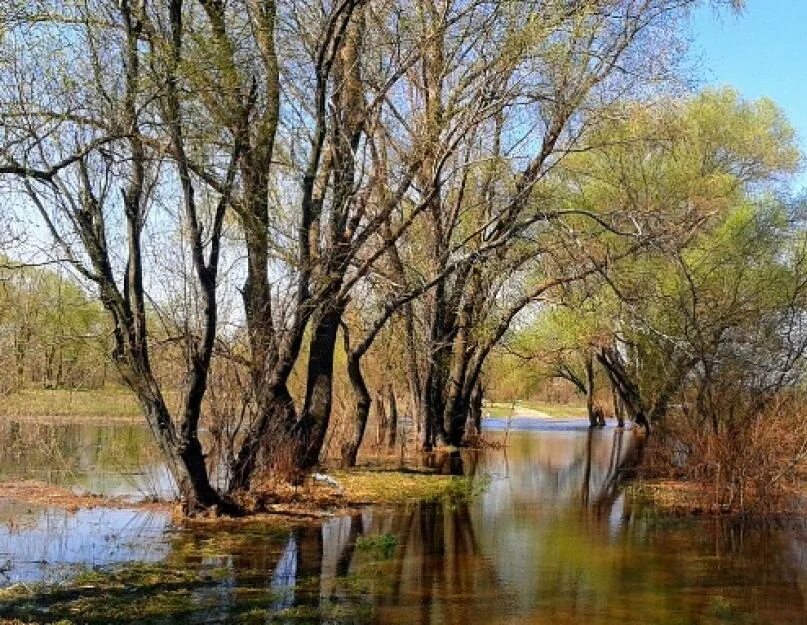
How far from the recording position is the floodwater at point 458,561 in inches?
299

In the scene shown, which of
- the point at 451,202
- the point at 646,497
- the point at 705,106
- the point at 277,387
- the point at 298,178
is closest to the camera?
the point at 277,387

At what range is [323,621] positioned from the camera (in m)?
7.00

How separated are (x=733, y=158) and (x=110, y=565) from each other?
2578cm

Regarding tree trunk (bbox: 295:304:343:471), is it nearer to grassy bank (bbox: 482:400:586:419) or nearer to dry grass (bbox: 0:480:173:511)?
dry grass (bbox: 0:480:173:511)

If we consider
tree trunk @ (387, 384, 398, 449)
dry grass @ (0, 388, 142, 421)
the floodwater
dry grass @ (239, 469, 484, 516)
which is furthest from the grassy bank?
the floodwater

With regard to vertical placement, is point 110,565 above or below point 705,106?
below

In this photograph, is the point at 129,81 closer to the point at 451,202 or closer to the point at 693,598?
the point at 693,598

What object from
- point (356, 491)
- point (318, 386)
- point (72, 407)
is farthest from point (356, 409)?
point (72, 407)

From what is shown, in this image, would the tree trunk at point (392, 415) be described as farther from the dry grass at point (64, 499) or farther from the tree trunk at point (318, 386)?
the dry grass at point (64, 499)

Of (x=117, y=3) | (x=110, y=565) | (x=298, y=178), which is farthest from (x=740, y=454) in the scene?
(x=117, y=3)

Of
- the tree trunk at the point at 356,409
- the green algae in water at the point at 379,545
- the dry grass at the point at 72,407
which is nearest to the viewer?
the green algae in water at the point at 379,545

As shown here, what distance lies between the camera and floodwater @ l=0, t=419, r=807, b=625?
24.9ft

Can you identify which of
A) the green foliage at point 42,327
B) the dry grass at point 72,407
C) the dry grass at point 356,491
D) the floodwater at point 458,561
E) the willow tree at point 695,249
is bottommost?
the floodwater at point 458,561

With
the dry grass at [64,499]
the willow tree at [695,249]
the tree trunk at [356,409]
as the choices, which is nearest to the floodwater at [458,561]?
the dry grass at [64,499]
